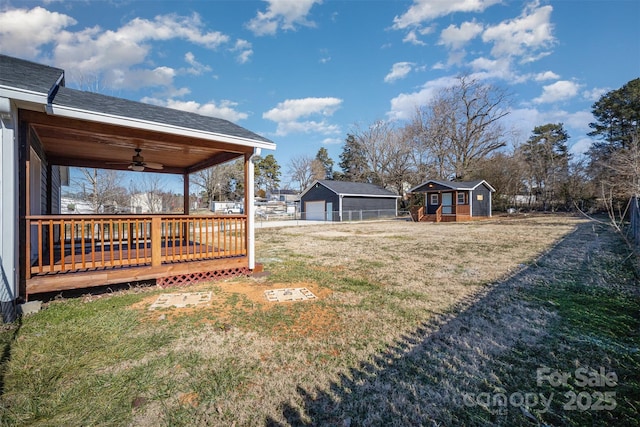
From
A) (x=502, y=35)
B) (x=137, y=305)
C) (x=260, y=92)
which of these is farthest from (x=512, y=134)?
(x=137, y=305)

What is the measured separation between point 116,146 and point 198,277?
10.3ft

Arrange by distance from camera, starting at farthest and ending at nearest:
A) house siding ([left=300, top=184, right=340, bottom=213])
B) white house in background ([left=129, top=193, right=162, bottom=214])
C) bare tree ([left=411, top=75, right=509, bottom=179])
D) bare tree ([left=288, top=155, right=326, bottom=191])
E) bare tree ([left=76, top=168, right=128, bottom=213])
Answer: bare tree ([left=288, top=155, right=326, bottom=191]), bare tree ([left=411, top=75, right=509, bottom=179]), house siding ([left=300, top=184, right=340, bottom=213]), white house in background ([left=129, top=193, right=162, bottom=214]), bare tree ([left=76, top=168, right=128, bottom=213])

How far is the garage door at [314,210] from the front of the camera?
25380 millimetres

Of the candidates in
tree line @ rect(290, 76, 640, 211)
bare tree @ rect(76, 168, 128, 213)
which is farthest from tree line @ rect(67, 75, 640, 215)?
bare tree @ rect(76, 168, 128, 213)

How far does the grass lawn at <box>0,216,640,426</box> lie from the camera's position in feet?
5.97

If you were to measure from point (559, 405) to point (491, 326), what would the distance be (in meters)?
1.24

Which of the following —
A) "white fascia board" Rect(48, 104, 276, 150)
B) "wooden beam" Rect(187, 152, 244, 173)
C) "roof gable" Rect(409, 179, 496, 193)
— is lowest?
"wooden beam" Rect(187, 152, 244, 173)

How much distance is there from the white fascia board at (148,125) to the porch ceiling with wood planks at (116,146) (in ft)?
0.70

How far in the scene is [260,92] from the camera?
22.3 meters

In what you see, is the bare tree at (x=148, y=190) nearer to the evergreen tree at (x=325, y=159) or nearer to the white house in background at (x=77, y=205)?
the white house in background at (x=77, y=205)

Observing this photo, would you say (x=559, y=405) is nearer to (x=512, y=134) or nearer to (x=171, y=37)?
(x=171, y=37)

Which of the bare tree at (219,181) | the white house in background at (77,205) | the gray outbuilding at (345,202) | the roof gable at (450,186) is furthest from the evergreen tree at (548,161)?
the white house in background at (77,205)

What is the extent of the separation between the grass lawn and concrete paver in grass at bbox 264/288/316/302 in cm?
14

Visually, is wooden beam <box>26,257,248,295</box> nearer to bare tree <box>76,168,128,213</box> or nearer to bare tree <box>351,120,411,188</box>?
bare tree <box>76,168,128,213</box>
